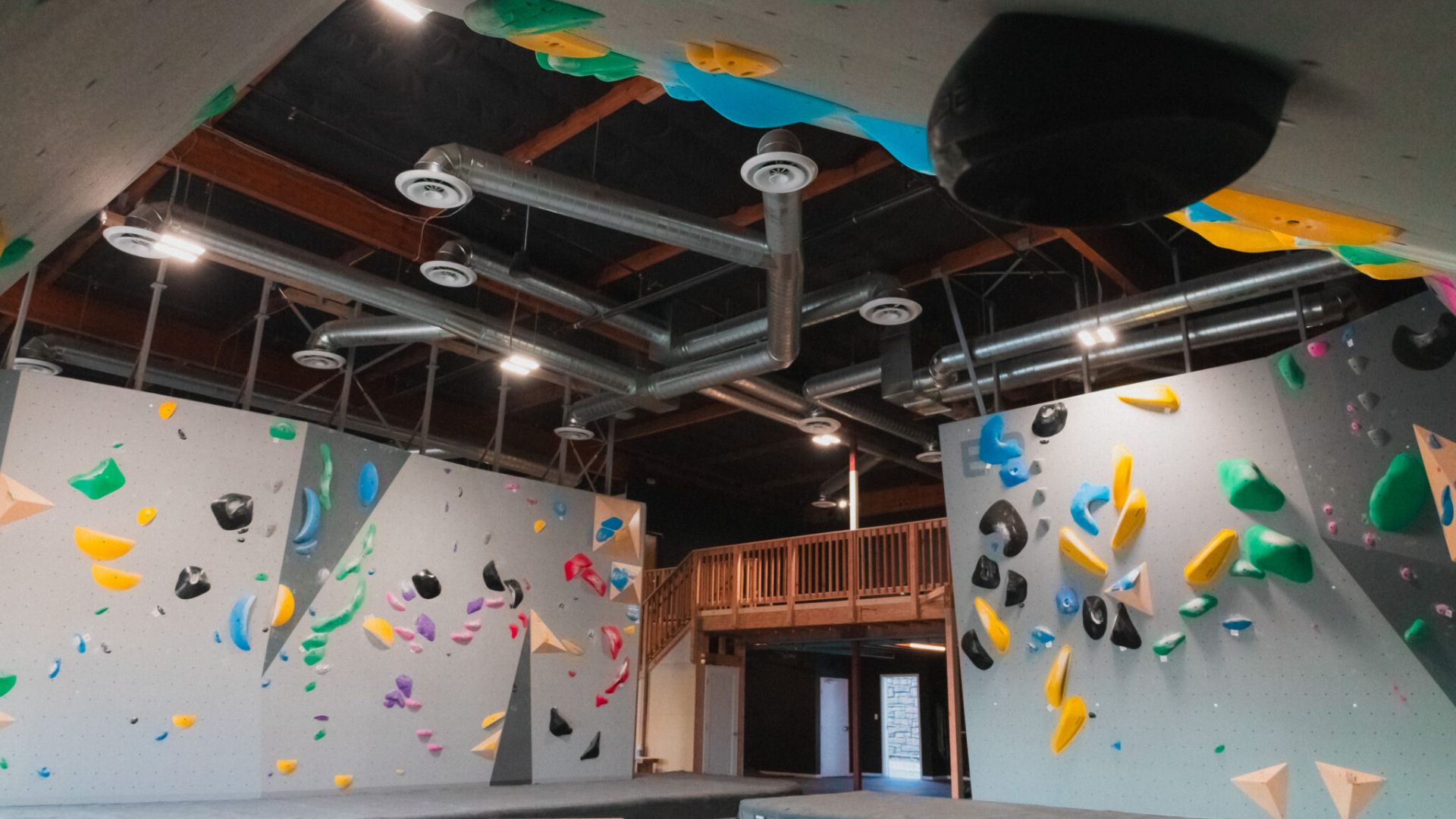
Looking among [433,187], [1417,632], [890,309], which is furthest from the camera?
[890,309]

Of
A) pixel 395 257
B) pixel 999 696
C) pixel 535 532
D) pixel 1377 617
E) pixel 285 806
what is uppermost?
pixel 395 257

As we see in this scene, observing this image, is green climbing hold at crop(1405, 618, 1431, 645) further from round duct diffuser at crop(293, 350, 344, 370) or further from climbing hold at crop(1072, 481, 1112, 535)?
round duct diffuser at crop(293, 350, 344, 370)

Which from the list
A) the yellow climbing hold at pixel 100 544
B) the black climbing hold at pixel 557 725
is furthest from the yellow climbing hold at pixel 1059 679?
the yellow climbing hold at pixel 100 544

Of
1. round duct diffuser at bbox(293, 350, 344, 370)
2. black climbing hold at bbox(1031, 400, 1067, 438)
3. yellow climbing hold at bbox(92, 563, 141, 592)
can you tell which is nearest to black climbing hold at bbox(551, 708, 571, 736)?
round duct diffuser at bbox(293, 350, 344, 370)

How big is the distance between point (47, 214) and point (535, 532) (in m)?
8.52

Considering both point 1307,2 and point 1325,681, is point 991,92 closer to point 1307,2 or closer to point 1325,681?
point 1307,2

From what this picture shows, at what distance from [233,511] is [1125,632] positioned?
6.41 m

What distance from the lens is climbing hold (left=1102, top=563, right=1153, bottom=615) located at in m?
6.34

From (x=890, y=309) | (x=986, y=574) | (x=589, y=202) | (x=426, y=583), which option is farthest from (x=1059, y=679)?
(x=426, y=583)

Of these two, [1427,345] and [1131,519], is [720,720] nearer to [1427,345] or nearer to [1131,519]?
[1131,519]

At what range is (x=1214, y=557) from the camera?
19.9 ft

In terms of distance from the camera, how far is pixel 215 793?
6891 millimetres

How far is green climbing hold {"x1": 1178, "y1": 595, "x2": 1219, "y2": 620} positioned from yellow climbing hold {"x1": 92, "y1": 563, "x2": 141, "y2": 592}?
277 inches

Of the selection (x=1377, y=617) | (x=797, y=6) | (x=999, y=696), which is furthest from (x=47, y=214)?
(x=999, y=696)
